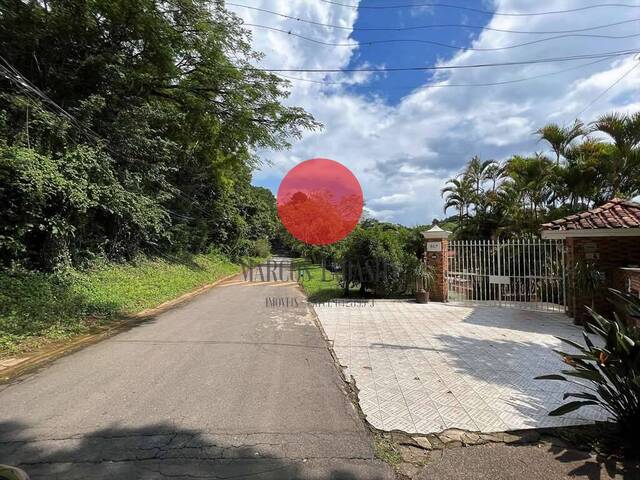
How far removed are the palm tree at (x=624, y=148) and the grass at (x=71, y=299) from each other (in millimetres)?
16305

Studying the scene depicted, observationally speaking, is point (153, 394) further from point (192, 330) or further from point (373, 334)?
point (373, 334)

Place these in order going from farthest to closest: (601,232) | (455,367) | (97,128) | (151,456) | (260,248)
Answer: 1. (260,248)
2. (97,128)
3. (601,232)
4. (455,367)
5. (151,456)

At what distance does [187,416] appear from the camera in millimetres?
3414

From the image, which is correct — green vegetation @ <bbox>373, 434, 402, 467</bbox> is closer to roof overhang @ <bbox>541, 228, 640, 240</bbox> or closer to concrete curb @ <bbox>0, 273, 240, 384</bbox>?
concrete curb @ <bbox>0, 273, 240, 384</bbox>

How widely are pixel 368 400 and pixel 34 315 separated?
714 centimetres

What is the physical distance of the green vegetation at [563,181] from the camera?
1162cm

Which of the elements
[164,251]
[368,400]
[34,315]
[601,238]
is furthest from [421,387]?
[164,251]

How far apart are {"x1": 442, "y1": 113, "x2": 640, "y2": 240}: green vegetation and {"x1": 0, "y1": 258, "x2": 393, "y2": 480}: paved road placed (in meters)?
12.9

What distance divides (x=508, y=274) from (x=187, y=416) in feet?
31.8

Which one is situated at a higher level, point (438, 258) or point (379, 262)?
point (438, 258)

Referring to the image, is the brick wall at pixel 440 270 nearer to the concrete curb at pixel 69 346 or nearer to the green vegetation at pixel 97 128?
the green vegetation at pixel 97 128

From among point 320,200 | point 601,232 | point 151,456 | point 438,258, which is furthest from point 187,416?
point 320,200

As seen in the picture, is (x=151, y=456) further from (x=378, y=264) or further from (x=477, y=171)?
(x=477, y=171)

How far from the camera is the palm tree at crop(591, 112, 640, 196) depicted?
442 inches
